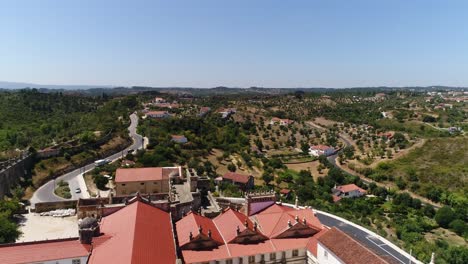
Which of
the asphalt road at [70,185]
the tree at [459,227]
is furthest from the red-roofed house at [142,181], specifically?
the tree at [459,227]

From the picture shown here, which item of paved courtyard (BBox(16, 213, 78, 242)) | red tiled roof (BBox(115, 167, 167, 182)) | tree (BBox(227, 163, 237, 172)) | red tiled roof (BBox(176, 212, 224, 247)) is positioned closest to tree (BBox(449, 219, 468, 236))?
tree (BBox(227, 163, 237, 172))

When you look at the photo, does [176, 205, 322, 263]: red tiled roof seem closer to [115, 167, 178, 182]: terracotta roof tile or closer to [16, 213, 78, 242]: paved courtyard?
[16, 213, 78, 242]: paved courtyard

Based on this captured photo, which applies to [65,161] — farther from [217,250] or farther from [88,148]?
[217,250]

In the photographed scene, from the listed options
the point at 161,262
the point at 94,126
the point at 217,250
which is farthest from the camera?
the point at 94,126

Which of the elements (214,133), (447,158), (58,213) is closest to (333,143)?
(447,158)

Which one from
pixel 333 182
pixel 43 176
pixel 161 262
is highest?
pixel 161 262

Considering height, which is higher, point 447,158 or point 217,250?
point 217,250

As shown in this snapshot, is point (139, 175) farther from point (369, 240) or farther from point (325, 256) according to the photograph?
point (369, 240)

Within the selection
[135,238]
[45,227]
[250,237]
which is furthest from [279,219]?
[45,227]
